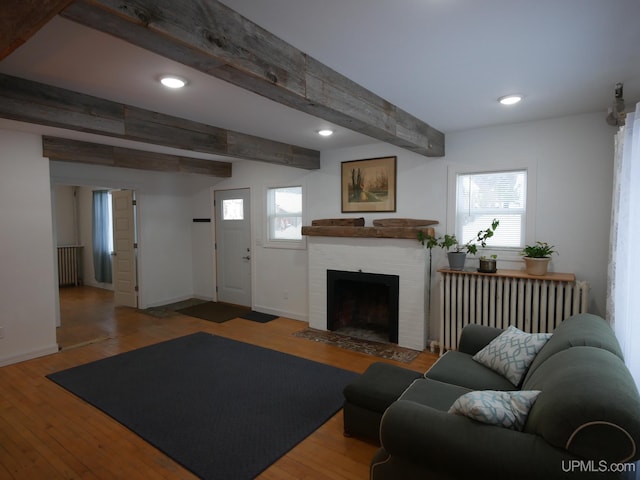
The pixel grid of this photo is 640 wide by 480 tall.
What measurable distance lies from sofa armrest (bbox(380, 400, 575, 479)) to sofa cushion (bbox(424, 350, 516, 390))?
2.65 feet

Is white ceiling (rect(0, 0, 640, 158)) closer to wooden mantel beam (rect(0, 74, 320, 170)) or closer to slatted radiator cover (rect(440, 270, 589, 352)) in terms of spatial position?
wooden mantel beam (rect(0, 74, 320, 170))

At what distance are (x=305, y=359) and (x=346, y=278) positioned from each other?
1238mm

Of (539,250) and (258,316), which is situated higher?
(539,250)

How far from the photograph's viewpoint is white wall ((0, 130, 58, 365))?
374 cm

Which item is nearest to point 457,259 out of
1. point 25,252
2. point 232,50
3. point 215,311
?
point 232,50

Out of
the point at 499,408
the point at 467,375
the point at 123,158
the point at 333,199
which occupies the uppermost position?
the point at 123,158

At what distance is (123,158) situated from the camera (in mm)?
4766

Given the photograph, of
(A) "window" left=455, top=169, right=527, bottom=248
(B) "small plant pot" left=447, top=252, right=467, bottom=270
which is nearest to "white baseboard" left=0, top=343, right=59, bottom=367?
(B) "small plant pot" left=447, top=252, right=467, bottom=270

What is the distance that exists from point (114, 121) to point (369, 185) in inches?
113

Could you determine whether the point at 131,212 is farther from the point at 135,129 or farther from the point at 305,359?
the point at 305,359

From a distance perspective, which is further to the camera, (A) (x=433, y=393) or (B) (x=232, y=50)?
(A) (x=433, y=393)

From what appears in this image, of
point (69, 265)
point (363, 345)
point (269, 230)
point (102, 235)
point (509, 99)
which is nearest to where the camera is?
point (509, 99)

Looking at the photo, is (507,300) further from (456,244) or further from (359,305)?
(359,305)

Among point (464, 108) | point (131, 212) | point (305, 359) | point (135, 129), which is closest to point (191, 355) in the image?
point (305, 359)
